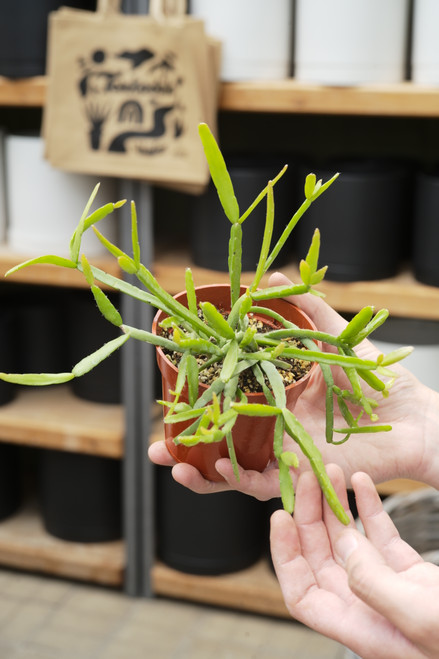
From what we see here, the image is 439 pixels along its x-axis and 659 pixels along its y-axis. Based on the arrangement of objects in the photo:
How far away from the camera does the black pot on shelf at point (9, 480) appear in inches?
77.5

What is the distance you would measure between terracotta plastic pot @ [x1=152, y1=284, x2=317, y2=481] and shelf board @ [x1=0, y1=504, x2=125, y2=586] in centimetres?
119

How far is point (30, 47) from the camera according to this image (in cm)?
160

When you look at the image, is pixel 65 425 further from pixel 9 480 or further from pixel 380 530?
pixel 380 530

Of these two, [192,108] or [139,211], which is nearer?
[192,108]

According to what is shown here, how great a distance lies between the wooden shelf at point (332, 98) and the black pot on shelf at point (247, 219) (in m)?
0.12

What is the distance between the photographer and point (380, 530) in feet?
2.57

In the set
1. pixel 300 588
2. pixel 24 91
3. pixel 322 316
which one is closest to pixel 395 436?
pixel 322 316

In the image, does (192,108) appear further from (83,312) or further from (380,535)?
(380,535)

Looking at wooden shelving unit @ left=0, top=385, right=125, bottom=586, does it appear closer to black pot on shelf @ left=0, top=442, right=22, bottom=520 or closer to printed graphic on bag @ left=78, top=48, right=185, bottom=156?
black pot on shelf @ left=0, top=442, right=22, bottom=520

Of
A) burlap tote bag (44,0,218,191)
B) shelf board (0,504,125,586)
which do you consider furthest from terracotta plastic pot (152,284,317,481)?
shelf board (0,504,125,586)

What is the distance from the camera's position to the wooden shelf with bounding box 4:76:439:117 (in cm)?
143

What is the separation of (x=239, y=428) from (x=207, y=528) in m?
1.15

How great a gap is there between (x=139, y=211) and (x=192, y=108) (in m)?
0.26

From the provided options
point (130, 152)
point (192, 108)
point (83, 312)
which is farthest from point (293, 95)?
point (83, 312)
